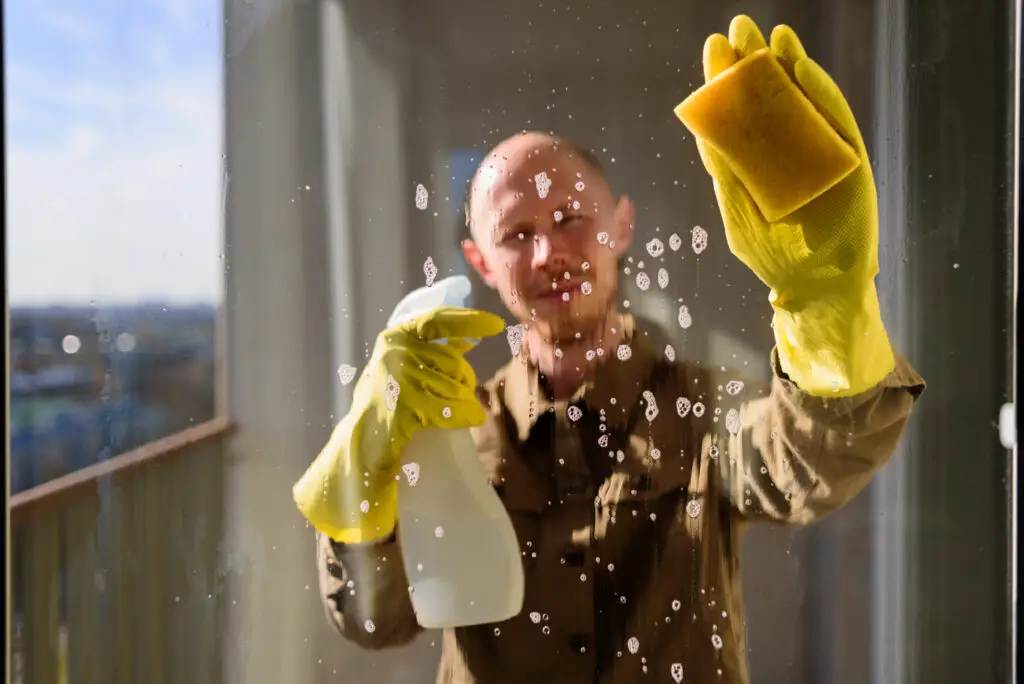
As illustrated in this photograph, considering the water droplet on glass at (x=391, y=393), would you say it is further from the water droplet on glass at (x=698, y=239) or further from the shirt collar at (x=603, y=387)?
the water droplet on glass at (x=698, y=239)

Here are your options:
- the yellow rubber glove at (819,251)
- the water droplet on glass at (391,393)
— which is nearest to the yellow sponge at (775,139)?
the yellow rubber glove at (819,251)

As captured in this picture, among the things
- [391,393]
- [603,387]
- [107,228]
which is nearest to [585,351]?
[603,387]

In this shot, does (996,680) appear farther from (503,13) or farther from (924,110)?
(503,13)

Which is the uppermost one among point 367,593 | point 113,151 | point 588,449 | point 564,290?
point 113,151

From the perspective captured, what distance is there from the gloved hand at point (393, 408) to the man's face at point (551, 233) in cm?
4

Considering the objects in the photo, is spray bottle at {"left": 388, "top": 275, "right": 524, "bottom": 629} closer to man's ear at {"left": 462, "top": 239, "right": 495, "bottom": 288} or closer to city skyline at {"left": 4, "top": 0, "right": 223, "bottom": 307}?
man's ear at {"left": 462, "top": 239, "right": 495, "bottom": 288}

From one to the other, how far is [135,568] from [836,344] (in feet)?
1.72

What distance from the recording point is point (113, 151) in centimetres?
55

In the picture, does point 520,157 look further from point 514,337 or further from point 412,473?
point 412,473

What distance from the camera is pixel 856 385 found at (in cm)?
47

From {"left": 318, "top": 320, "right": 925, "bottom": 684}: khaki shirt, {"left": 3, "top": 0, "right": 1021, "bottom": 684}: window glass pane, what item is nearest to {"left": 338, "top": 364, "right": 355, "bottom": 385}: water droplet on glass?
{"left": 3, "top": 0, "right": 1021, "bottom": 684}: window glass pane

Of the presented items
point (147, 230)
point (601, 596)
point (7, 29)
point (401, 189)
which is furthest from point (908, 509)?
point (7, 29)

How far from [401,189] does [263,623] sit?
0.33 m

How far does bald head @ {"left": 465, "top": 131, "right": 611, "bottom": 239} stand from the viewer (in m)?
0.51
